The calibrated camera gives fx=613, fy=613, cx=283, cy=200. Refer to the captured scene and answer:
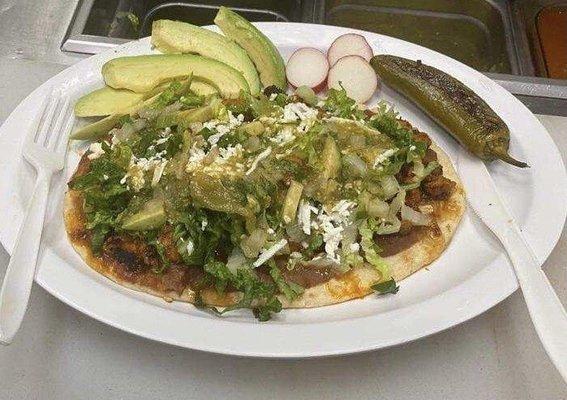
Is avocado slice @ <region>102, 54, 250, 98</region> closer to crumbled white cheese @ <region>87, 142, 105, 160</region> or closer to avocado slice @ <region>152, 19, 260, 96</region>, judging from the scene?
avocado slice @ <region>152, 19, 260, 96</region>

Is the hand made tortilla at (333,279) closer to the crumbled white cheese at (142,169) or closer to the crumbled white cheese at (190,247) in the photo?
the crumbled white cheese at (190,247)

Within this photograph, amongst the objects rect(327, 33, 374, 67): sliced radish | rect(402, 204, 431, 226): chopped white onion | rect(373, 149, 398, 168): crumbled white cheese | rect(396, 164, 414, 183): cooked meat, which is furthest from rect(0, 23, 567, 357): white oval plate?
rect(327, 33, 374, 67): sliced radish

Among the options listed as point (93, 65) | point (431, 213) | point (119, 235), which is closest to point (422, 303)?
point (431, 213)

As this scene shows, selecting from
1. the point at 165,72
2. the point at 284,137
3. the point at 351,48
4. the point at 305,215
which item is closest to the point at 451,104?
the point at 351,48

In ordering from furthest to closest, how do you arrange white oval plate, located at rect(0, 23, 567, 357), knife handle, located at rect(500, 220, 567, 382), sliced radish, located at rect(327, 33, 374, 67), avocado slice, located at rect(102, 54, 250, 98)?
sliced radish, located at rect(327, 33, 374, 67), avocado slice, located at rect(102, 54, 250, 98), white oval plate, located at rect(0, 23, 567, 357), knife handle, located at rect(500, 220, 567, 382)

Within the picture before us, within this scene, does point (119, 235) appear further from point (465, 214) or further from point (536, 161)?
point (536, 161)

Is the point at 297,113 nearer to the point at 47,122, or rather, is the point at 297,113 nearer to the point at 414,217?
the point at 414,217

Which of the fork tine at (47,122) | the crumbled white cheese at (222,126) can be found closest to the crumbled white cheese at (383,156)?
the crumbled white cheese at (222,126)
